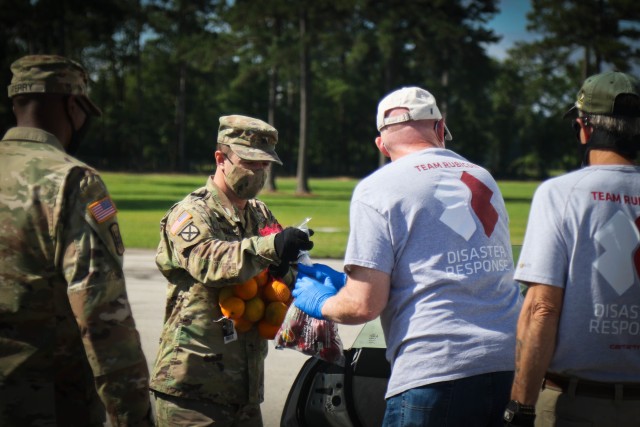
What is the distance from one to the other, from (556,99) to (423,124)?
350 feet

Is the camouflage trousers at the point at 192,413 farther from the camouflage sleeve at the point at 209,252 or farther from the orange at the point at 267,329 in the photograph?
the camouflage sleeve at the point at 209,252

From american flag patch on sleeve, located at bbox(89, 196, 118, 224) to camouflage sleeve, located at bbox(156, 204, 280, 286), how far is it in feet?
2.84

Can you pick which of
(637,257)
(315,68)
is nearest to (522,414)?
(637,257)

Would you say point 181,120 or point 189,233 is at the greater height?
point 181,120

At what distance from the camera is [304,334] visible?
3693mm

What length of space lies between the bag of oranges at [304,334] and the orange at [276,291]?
159 mm

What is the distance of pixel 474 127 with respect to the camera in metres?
95.8

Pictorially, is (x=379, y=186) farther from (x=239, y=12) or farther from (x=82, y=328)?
(x=239, y=12)

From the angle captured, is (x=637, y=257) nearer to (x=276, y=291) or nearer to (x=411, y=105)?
(x=411, y=105)

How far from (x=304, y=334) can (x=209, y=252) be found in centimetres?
56

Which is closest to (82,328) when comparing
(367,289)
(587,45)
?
(367,289)

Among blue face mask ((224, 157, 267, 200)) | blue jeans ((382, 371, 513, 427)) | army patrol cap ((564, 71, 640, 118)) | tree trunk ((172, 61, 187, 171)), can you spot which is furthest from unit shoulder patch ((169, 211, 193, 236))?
tree trunk ((172, 61, 187, 171))

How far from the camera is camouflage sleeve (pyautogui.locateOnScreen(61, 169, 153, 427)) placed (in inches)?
104

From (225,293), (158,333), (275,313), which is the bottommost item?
(158,333)
